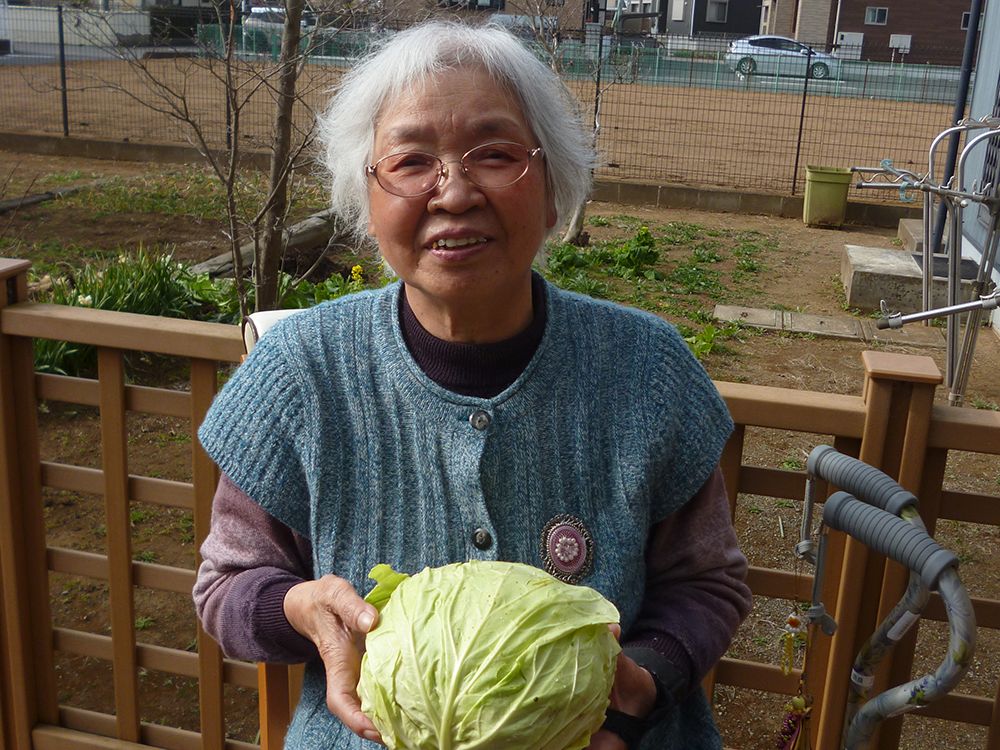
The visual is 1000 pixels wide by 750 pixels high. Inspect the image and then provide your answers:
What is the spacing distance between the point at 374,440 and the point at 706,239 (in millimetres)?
9517

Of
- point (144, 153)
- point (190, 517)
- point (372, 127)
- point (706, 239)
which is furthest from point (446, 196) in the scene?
point (144, 153)

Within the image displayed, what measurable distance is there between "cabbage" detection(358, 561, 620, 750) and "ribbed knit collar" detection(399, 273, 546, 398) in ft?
1.56

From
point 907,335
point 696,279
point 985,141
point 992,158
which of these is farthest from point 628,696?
point 985,141

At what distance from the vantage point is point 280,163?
4594 millimetres

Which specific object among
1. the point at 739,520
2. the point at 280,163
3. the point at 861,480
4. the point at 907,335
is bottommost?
the point at 739,520

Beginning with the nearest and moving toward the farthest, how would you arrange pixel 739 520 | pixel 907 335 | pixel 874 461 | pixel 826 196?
pixel 874 461 → pixel 739 520 → pixel 907 335 → pixel 826 196

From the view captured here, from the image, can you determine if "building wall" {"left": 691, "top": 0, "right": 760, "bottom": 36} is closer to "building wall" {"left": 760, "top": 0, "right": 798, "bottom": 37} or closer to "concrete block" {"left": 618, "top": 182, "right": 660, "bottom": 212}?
"building wall" {"left": 760, "top": 0, "right": 798, "bottom": 37}

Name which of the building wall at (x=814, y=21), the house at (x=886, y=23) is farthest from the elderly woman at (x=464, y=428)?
the building wall at (x=814, y=21)

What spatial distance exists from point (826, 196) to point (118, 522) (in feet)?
36.1

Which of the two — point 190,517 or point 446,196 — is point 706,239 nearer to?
point 190,517

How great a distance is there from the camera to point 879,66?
70.7 ft

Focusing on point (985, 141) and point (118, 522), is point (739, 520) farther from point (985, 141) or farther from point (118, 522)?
point (985, 141)

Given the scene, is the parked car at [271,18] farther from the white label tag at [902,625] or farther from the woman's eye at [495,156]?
the white label tag at [902,625]

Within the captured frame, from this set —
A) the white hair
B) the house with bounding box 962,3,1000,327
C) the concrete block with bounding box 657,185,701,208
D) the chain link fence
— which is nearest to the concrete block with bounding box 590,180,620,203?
the chain link fence
